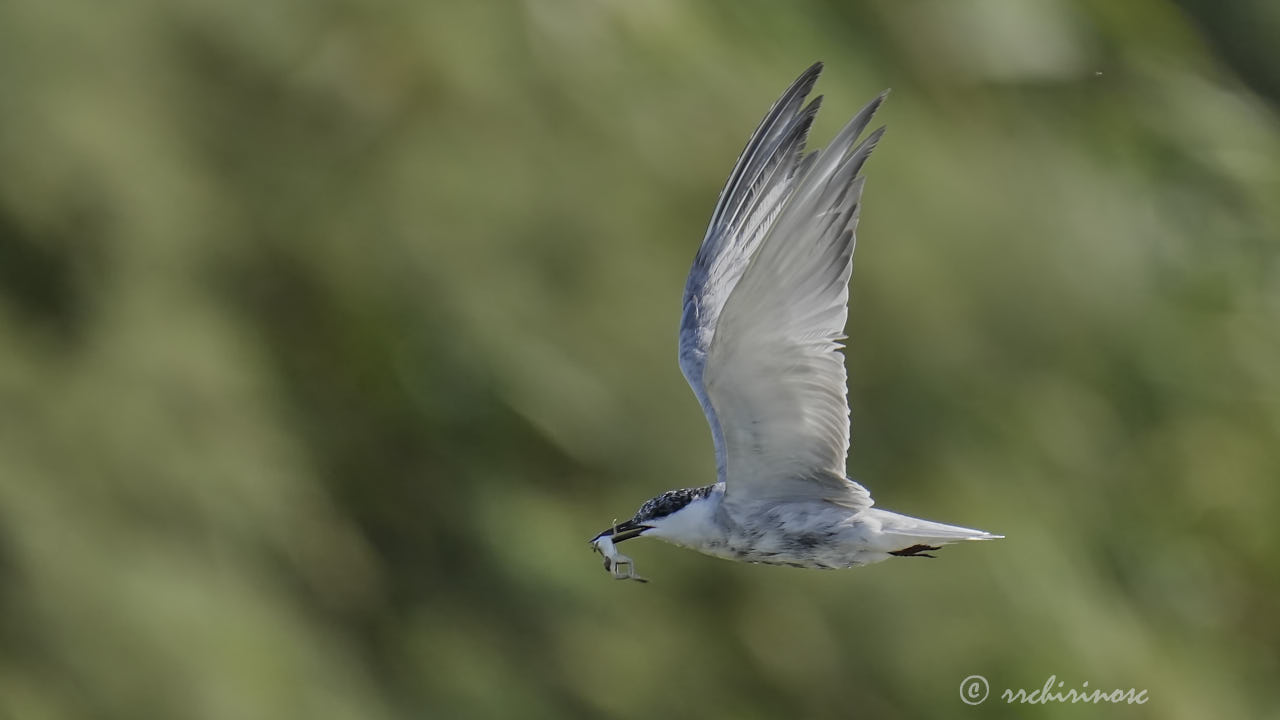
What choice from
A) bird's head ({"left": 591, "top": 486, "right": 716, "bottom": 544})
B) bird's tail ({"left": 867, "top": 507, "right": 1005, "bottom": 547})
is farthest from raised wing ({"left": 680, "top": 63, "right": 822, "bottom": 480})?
bird's tail ({"left": 867, "top": 507, "right": 1005, "bottom": 547})

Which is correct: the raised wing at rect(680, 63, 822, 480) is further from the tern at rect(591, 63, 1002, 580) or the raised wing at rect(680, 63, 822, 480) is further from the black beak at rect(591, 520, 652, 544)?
the black beak at rect(591, 520, 652, 544)

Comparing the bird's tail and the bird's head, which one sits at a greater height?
the bird's head

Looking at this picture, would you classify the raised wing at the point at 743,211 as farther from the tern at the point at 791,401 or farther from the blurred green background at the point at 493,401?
the blurred green background at the point at 493,401

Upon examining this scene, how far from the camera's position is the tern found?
4.59 m

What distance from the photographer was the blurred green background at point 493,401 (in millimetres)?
8398

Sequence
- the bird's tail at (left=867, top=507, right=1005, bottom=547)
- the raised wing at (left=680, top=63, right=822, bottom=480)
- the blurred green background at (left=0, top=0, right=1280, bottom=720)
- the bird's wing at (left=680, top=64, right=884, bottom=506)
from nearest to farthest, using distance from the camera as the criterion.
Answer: the bird's wing at (left=680, top=64, right=884, bottom=506) < the bird's tail at (left=867, top=507, right=1005, bottom=547) < the raised wing at (left=680, top=63, right=822, bottom=480) < the blurred green background at (left=0, top=0, right=1280, bottom=720)

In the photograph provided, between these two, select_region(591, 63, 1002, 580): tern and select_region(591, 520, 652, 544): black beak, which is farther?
select_region(591, 520, 652, 544): black beak

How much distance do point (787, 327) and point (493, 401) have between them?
4298mm

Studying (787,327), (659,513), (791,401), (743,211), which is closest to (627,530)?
(659,513)

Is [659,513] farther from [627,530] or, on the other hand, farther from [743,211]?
[743,211]

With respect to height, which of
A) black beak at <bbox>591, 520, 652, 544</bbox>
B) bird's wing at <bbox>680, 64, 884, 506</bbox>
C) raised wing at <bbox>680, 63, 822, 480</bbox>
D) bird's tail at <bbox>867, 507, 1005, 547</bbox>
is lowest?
bird's tail at <bbox>867, 507, 1005, 547</bbox>

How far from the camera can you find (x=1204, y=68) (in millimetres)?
13078

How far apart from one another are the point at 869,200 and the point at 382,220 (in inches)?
148

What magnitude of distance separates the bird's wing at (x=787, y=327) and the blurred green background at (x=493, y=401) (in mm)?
3555
